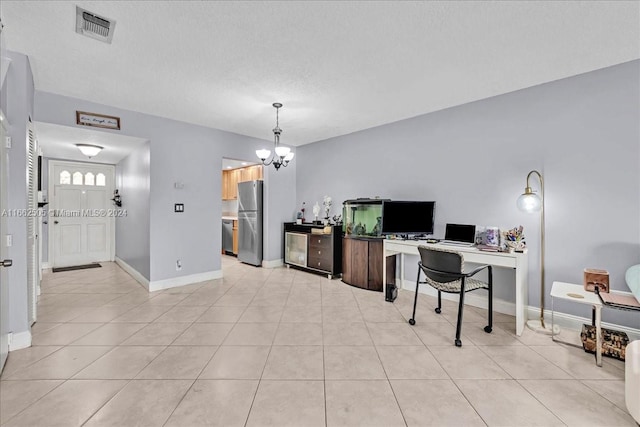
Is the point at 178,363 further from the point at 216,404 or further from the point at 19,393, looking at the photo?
the point at 19,393

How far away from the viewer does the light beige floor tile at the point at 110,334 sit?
2.52 metres

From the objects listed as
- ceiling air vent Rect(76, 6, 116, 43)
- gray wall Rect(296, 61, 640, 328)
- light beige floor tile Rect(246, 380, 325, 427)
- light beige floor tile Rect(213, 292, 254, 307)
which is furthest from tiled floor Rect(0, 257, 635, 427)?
ceiling air vent Rect(76, 6, 116, 43)

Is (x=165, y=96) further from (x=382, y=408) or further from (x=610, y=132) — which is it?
(x=610, y=132)

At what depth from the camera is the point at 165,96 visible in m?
3.35

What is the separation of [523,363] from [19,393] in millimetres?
3631

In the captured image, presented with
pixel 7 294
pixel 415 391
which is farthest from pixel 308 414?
pixel 7 294

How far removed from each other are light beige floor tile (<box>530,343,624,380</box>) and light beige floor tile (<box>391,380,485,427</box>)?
1.03m

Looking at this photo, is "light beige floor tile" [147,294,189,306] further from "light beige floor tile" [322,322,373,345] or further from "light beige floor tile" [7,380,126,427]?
"light beige floor tile" [322,322,373,345]

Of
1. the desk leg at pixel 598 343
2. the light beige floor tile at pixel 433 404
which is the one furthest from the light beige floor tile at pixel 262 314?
the desk leg at pixel 598 343

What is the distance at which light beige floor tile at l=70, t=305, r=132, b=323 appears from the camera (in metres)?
3.01

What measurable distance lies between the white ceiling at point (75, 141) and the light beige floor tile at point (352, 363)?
3919mm

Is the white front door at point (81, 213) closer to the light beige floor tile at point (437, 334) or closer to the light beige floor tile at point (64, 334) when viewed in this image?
the light beige floor tile at point (64, 334)

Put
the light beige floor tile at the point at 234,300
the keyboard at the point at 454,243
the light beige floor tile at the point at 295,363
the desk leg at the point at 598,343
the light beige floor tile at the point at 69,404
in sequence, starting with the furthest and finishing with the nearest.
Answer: the light beige floor tile at the point at 234,300
the keyboard at the point at 454,243
the desk leg at the point at 598,343
the light beige floor tile at the point at 295,363
the light beige floor tile at the point at 69,404

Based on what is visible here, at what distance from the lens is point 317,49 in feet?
7.73
